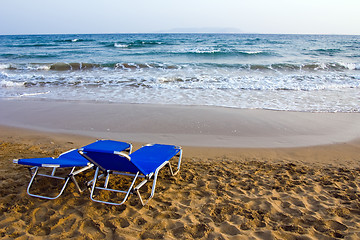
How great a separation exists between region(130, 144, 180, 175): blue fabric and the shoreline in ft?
4.27

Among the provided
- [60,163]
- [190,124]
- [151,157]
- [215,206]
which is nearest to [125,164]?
[151,157]

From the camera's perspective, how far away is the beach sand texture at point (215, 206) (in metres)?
2.76

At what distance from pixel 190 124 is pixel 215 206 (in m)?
3.36

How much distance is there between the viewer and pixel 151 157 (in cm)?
385

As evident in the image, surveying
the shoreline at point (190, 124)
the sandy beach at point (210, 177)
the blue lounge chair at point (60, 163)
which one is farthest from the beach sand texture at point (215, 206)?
the shoreline at point (190, 124)

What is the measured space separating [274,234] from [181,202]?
1098mm

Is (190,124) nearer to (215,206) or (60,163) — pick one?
(215,206)

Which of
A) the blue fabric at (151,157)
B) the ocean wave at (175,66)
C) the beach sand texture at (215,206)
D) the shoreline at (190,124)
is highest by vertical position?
the ocean wave at (175,66)

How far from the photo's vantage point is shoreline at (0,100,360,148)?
5664 millimetres

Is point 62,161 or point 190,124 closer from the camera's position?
point 62,161

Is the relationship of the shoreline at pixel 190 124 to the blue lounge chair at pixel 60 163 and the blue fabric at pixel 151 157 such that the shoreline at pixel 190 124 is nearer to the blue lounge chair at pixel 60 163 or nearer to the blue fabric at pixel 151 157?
the blue fabric at pixel 151 157

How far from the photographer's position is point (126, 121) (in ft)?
22.0

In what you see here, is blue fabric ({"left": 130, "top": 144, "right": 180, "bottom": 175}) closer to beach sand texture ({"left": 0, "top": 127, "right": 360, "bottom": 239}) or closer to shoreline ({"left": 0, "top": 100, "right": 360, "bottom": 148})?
beach sand texture ({"left": 0, "top": 127, "right": 360, "bottom": 239})

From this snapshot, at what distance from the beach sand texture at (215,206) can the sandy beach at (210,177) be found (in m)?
0.01
